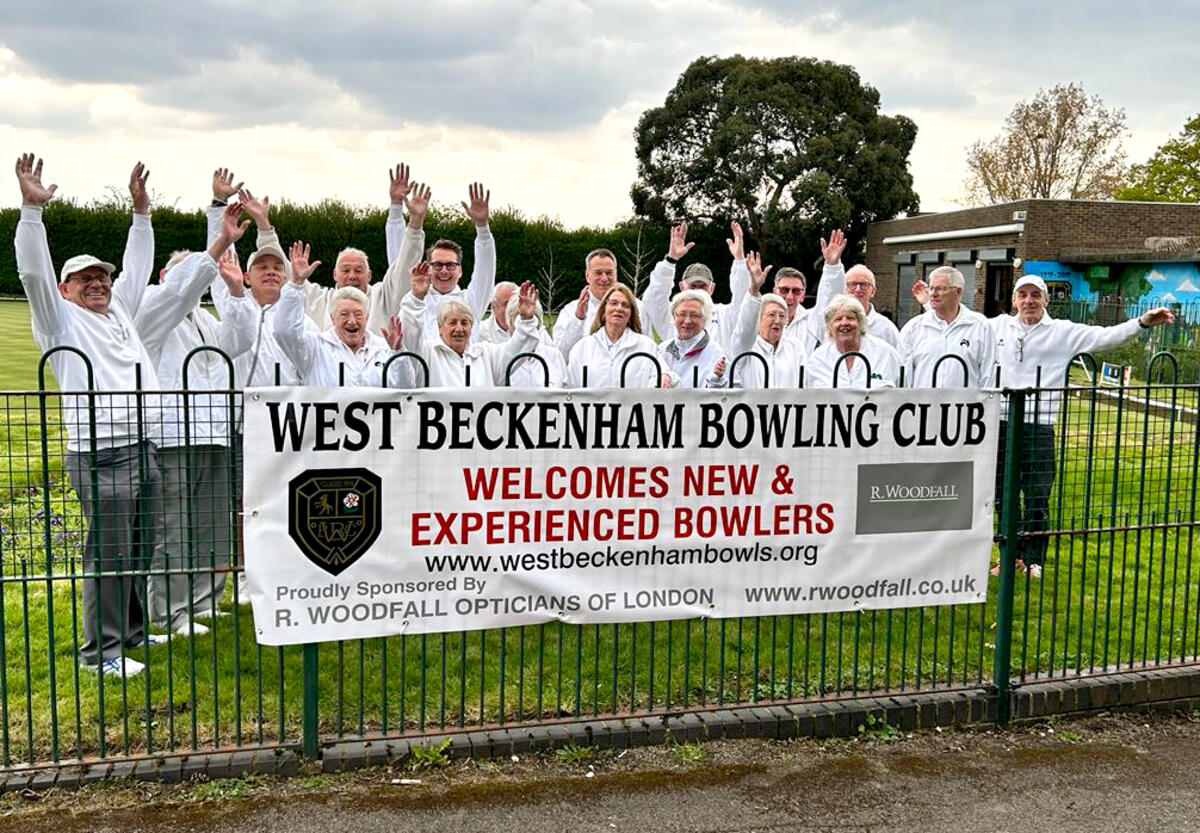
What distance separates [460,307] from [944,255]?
32.5 m

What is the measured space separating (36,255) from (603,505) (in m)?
2.71

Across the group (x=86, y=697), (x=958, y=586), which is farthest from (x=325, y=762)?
(x=958, y=586)

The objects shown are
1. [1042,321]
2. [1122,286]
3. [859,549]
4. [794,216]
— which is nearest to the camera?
[859,549]

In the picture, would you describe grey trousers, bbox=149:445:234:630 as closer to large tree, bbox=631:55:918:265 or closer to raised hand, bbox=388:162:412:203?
raised hand, bbox=388:162:412:203

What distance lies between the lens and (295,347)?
555 cm

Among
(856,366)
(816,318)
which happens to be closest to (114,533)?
(856,366)

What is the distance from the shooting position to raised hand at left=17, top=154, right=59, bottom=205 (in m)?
4.59

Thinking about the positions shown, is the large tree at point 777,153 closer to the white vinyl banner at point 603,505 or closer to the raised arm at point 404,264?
the raised arm at point 404,264

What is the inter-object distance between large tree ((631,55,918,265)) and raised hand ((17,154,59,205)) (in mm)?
36354

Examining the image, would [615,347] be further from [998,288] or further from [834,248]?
[998,288]

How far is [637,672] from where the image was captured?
5.18 m

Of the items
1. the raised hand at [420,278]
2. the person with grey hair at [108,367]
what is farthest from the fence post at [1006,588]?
the person with grey hair at [108,367]

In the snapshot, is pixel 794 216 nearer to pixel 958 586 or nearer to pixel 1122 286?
pixel 1122 286

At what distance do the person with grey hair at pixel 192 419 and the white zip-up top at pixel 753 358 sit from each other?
281cm
